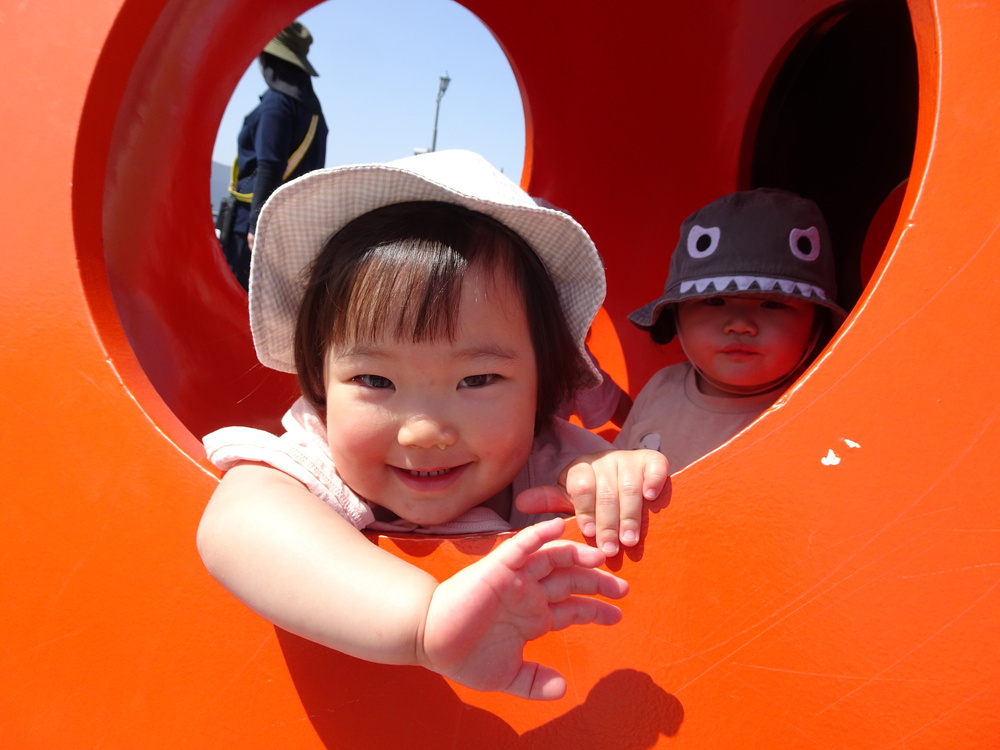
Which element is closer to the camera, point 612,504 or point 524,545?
point 524,545

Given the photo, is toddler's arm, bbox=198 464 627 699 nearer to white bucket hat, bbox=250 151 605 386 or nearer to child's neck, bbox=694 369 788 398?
white bucket hat, bbox=250 151 605 386

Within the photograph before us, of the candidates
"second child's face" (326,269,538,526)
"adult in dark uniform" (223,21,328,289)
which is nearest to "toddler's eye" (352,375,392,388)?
"second child's face" (326,269,538,526)

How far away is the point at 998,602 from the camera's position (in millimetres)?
597

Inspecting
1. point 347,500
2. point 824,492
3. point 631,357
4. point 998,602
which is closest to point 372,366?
point 347,500

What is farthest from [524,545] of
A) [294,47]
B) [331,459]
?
[294,47]

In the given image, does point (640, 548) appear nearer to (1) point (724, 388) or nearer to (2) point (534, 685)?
(2) point (534, 685)

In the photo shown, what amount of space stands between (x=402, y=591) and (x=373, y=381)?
29cm

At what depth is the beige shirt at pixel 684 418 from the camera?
4.49 ft

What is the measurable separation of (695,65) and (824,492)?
4.48 ft

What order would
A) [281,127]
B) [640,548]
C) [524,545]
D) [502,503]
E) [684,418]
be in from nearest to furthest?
1. [524,545]
2. [640,548]
3. [502,503]
4. [684,418]
5. [281,127]

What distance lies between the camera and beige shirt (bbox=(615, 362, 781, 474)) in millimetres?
1368

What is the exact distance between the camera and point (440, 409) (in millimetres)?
748

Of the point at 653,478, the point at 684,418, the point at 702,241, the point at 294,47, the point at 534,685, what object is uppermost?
the point at 294,47

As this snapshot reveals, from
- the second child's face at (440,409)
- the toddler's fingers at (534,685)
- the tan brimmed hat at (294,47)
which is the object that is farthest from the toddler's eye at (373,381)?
the tan brimmed hat at (294,47)
